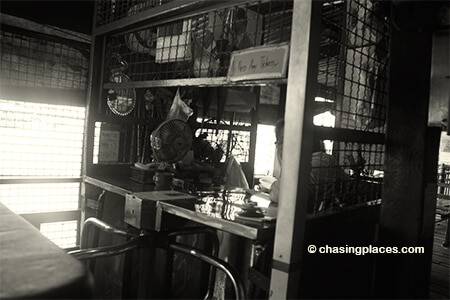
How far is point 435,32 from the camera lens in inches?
A: 88.0

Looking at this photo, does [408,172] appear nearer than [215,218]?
No

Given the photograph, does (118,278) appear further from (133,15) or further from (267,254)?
(133,15)

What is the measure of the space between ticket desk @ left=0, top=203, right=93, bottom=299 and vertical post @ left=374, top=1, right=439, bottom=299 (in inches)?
89.3

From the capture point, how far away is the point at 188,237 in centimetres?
334

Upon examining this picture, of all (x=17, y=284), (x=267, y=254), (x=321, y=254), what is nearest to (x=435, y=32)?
(x=321, y=254)

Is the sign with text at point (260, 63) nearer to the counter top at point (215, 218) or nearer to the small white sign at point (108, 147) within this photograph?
the counter top at point (215, 218)

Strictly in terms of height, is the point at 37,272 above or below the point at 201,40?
below

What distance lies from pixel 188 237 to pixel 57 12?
324 centimetres

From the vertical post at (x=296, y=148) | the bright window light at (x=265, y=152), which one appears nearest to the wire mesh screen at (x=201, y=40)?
the vertical post at (x=296, y=148)

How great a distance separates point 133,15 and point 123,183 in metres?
1.69

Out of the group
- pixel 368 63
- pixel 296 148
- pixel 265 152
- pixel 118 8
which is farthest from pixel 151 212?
pixel 265 152

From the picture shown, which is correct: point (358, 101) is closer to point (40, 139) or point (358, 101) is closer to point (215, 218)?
point (215, 218)

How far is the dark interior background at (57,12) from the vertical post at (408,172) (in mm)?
3756

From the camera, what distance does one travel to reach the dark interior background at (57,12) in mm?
4031
